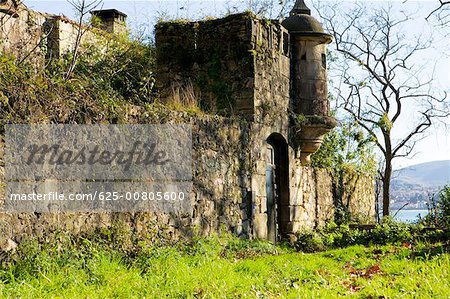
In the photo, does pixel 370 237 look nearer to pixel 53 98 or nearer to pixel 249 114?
pixel 249 114

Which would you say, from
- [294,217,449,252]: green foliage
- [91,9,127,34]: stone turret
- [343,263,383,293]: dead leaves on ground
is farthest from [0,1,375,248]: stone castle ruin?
[91,9,127,34]: stone turret

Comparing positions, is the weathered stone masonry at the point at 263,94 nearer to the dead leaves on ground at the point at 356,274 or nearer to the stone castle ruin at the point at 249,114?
the stone castle ruin at the point at 249,114

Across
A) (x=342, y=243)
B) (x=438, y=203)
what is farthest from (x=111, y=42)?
(x=438, y=203)

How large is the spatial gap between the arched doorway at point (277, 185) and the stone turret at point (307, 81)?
1.93 feet

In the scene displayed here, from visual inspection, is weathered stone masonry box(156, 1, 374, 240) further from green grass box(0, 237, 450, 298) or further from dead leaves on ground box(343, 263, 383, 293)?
dead leaves on ground box(343, 263, 383, 293)

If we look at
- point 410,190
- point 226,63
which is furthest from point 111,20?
point 410,190

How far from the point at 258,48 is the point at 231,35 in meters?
0.57

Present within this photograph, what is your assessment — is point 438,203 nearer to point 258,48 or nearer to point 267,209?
point 267,209

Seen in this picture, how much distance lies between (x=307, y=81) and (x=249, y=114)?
8.20 ft

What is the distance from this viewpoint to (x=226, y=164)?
413 inches

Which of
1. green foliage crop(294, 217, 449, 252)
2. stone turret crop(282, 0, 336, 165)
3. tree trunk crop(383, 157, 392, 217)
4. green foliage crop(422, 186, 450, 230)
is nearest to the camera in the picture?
green foliage crop(294, 217, 449, 252)

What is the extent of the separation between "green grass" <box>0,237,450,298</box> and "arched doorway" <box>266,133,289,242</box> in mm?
3480

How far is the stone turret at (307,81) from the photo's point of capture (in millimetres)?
13430

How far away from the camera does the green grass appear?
604 cm
